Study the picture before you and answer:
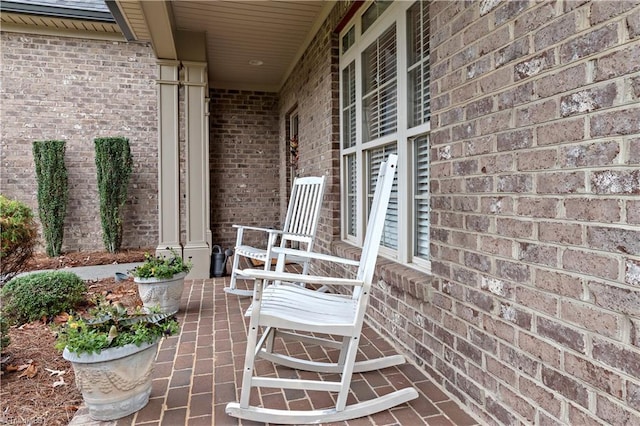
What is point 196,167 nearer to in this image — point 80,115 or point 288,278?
point 80,115

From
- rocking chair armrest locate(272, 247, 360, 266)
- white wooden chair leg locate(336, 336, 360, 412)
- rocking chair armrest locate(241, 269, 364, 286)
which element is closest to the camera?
rocking chair armrest locate(241, 269, 364, 286)

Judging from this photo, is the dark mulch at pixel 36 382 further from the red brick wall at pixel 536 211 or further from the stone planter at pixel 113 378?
the red brick wall at pixel 536 211

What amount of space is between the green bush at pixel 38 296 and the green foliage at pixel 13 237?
52 cm

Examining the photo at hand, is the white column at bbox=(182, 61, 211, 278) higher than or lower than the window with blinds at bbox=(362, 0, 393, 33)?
lower

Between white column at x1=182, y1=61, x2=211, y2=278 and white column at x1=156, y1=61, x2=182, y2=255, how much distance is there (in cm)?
11

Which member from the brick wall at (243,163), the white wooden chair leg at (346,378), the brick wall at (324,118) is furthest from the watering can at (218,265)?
the white wooden chair leg at (346,378)

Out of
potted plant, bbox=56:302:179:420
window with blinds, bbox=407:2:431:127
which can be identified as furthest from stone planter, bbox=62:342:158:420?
window with blinds, bbox=407:2:431:127

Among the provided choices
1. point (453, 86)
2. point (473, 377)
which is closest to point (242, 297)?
point (473, 377)

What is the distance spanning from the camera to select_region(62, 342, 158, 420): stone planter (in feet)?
5.15

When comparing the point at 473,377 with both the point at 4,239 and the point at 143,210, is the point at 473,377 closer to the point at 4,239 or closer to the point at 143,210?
the point at 4,239

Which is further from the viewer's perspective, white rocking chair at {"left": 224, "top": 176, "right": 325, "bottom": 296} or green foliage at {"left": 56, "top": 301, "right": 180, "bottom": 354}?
white rocking chair at {"left": 224, "top": 176, "right": 325, "bottom": 296}

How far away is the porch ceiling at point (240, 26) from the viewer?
3469 millimetres

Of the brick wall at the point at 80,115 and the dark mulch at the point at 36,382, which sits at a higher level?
the brick wall at the point at 80,115

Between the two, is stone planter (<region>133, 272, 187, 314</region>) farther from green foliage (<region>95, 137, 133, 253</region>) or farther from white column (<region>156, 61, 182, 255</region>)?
green foliage (<region>95, 137, 133, 253</region>)
